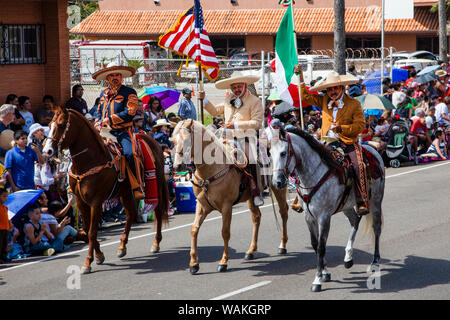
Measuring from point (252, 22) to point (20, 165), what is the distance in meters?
34.6

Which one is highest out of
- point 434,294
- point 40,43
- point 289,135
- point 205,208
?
point 40,43

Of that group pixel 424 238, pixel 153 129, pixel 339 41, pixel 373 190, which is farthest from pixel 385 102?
pixel 373 190

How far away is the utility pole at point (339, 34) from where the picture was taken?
20766mm

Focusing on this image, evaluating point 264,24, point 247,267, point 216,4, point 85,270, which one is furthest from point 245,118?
point 216,4

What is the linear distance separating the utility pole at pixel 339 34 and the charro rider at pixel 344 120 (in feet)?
36.0

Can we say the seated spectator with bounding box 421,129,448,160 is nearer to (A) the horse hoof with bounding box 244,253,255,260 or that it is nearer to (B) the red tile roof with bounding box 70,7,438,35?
(A) the horse hoof with bounding box 244,253,255,260

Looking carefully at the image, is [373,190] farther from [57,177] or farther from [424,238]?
[57,177]

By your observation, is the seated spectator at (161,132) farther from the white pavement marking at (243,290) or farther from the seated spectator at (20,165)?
the white pavement marking at (243,290)

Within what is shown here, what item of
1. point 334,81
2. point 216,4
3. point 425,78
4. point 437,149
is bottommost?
point 437,149

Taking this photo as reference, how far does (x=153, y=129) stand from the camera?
16594 mm

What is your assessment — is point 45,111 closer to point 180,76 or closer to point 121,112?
point 121,112

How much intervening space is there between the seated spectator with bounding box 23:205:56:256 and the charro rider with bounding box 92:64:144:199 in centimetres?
171

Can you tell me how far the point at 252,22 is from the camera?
4562 cm

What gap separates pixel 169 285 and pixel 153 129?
7426mm
